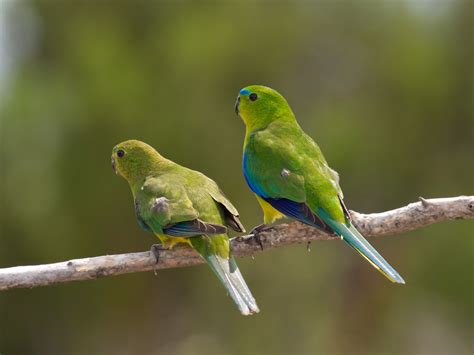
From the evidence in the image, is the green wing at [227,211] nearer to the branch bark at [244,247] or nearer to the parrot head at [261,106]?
the branch bark at [244,247]

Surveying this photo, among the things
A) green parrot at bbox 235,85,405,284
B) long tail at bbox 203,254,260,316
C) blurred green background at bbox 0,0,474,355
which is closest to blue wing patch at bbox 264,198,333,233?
green parrot at bbox 235,85,405,284


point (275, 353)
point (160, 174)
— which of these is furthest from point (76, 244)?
point (160, 174)

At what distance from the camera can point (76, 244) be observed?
34.7 ft

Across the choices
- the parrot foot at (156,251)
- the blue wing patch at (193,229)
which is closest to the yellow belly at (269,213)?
the blue wing patch at (193,229)

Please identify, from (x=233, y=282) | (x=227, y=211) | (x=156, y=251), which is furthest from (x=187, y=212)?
(x=233, y=282)

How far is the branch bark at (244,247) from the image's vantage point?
4438 mm

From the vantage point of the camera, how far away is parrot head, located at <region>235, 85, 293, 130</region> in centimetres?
579

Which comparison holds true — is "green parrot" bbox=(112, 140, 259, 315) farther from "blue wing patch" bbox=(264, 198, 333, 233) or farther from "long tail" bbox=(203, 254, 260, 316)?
"blue wing patch" bbox=(264, 198, 333, 233)

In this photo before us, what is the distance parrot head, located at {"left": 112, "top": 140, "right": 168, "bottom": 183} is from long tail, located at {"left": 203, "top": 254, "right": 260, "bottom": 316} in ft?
3.98

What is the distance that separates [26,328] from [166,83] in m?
4.52

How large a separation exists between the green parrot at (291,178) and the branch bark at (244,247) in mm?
167

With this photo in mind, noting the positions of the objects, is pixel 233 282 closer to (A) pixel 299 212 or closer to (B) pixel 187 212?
(B) pixel 187 212

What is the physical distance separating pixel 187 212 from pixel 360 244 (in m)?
1.22

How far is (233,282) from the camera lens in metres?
4.51
